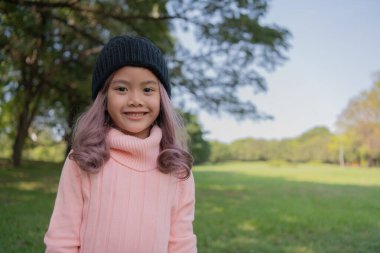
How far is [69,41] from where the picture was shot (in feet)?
32.4

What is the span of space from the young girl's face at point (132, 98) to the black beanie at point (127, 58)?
0.09 feet

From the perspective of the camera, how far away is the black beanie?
1620 mm

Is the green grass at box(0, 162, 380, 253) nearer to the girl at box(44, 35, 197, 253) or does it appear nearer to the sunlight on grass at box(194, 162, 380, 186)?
the girl at box(44, 35, 197, 253)

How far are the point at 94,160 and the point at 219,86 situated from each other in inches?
349

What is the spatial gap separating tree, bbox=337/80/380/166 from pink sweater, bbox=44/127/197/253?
41.3m

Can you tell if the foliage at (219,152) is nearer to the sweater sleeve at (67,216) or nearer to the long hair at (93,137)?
the long hair at (93,137)

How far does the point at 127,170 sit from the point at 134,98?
297 millimetres

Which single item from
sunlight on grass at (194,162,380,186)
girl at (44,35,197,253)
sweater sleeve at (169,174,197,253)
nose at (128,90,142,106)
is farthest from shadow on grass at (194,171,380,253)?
sunlight on grass at (194,162,380,186)

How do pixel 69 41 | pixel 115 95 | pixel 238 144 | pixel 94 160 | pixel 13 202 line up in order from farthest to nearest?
pixel 238 144
pixel 69 41
pixel 13 202
pixel 115 95
pixel 94 160

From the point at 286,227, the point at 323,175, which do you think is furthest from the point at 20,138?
the point at 323,175

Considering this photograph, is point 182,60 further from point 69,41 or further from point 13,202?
point 13,202

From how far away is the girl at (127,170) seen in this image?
1509mm

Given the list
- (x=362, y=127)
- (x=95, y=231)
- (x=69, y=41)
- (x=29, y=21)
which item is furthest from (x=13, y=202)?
(x=362, y=127)

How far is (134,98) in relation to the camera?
1612mm
